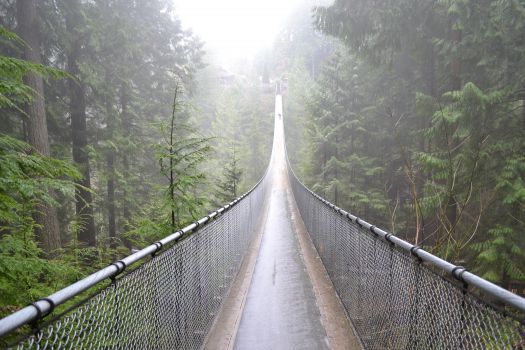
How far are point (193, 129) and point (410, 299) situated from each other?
4300 mm

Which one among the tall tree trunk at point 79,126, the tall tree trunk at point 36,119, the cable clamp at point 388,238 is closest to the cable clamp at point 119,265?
the cable clamp at point 388,238

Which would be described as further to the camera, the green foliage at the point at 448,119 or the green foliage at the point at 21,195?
the green foliage at the point at 448,119

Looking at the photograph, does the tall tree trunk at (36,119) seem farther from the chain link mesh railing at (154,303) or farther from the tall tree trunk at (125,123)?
the tall tree trunk at (125,123)

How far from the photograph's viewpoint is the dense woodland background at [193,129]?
4656 mm

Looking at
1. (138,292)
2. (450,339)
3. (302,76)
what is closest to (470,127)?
(450,339)

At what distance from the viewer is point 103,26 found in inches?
415

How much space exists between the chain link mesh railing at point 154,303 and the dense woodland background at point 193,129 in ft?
3.96

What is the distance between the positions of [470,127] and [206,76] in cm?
4694

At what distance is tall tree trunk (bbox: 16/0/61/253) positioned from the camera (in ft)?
23.7

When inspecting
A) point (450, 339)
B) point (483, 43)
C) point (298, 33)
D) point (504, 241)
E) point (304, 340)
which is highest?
point (298, 33)

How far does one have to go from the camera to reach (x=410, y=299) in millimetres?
2773

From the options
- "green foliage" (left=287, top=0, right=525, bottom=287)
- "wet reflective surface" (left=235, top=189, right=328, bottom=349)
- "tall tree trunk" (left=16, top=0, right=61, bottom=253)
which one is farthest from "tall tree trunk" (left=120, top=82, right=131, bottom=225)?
"green foliage" (left=287, top=0, right=525, bottom=287)

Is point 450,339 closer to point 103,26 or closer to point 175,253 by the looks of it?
point 175,253

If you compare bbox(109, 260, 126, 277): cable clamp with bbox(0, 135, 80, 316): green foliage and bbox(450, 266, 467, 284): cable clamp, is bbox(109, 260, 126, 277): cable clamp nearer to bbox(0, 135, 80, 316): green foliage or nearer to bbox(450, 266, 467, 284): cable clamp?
bbox(0, 135, 80, 316): green foliage
